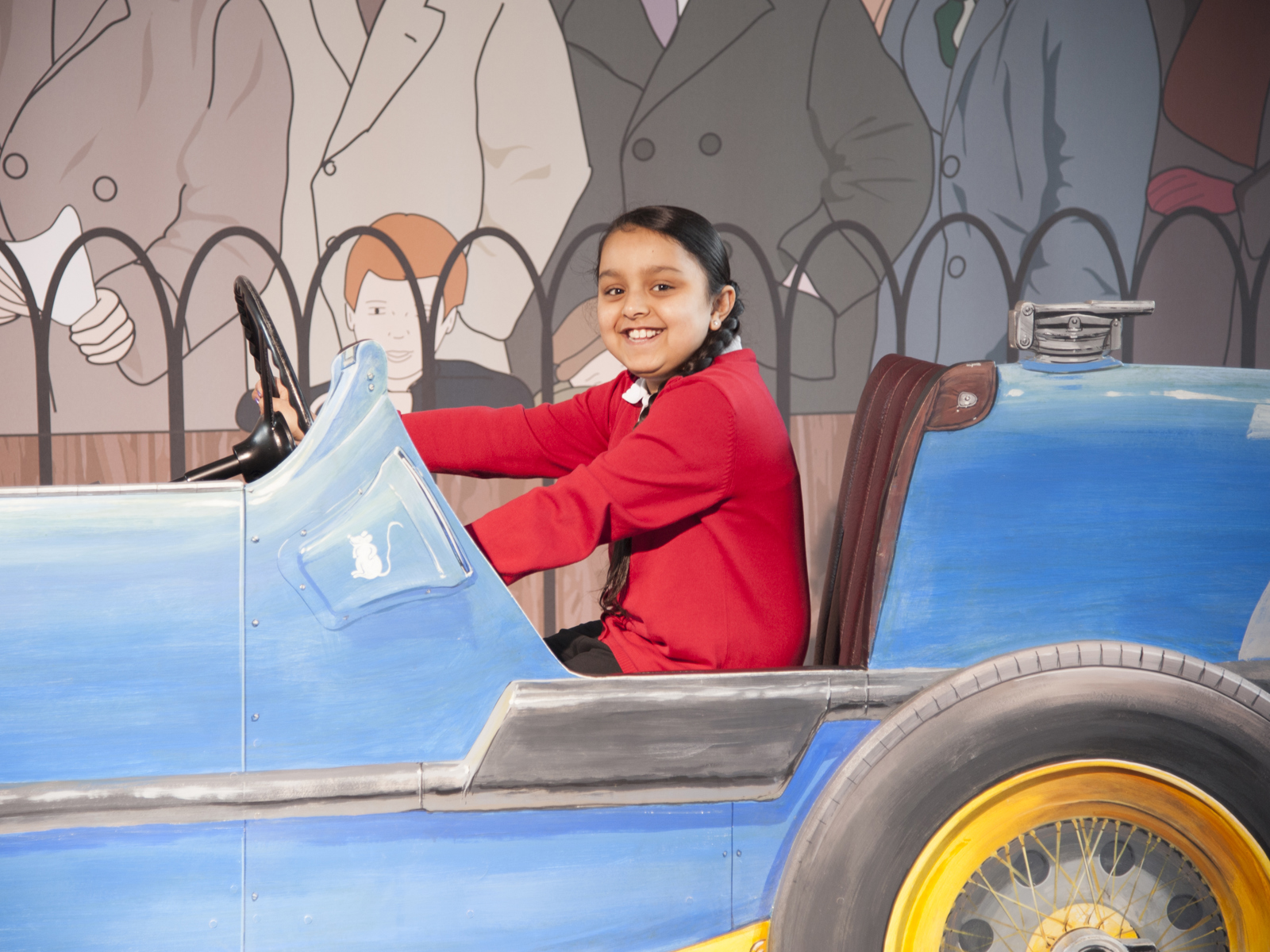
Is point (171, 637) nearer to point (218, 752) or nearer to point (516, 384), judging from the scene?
point (218, 752)

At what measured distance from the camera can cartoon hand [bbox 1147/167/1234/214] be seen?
279 cm

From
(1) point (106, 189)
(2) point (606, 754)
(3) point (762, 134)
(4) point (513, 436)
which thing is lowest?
(2) point (606, 754)

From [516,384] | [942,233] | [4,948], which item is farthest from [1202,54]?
[4,948]

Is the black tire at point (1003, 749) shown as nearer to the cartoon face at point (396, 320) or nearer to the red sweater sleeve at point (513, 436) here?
the red sweater sleeve at point (513, 436)

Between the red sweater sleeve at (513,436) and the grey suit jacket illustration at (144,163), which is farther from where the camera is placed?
the grey suit jacket illustration at (144,163)

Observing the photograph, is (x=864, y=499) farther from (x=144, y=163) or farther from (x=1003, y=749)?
(x=144, y=163)

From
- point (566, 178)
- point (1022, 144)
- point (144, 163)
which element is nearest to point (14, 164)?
point (144, 163)

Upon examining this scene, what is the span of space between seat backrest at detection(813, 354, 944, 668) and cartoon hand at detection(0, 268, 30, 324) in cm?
235

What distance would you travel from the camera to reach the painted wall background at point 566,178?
2.45m

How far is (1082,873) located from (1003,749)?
0.21 metres

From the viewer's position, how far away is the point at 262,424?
1280mm

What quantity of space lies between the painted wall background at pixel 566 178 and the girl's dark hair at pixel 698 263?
4.07 ft

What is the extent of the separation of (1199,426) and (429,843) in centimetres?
105

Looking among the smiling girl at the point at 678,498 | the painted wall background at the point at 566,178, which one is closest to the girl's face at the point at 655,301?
the smiling girl at the point at 678,498
